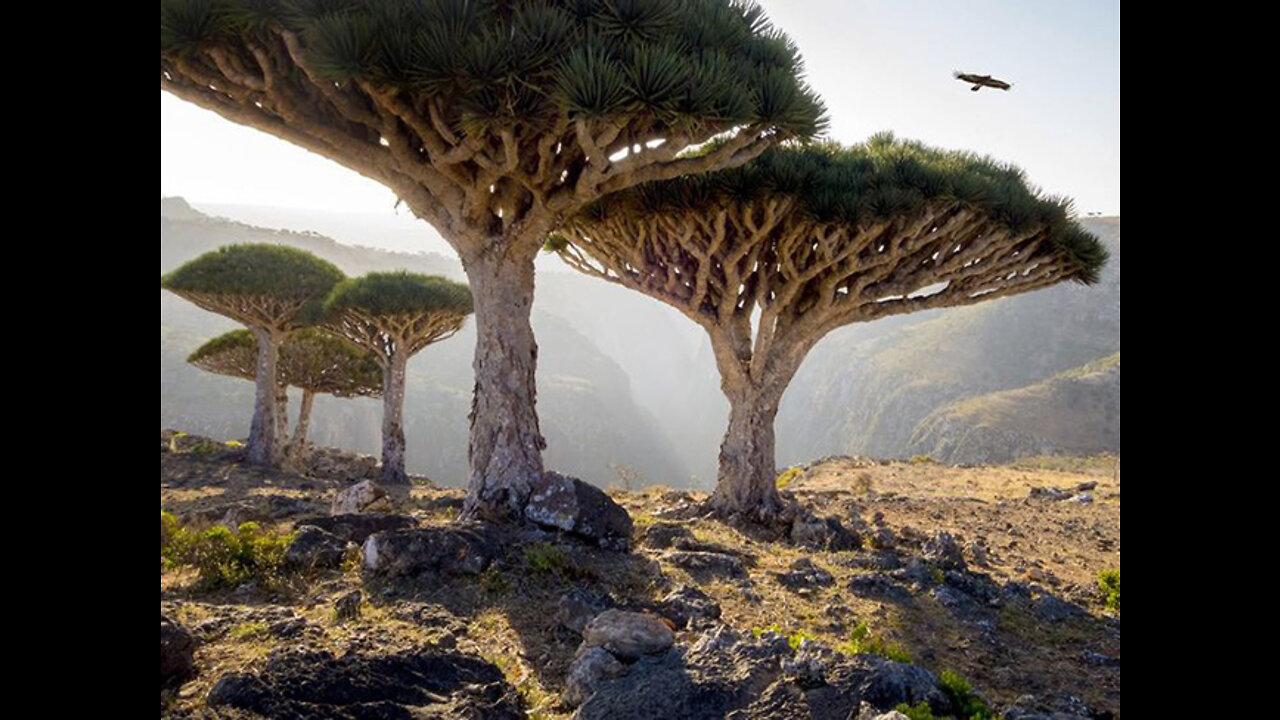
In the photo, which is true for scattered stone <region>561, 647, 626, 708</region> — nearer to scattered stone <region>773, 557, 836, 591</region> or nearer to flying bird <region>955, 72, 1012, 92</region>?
scattered stone <region>773, 557, 836, 591</region>

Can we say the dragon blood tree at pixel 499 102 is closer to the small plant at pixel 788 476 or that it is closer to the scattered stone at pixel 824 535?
the scattered stone at pixel 824 535

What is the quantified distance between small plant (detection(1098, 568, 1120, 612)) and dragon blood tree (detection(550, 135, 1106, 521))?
469 centimetres

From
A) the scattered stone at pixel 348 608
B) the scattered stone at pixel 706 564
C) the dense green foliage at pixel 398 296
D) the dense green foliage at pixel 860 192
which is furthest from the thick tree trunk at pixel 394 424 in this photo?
the scattered stone at pixel 348 608

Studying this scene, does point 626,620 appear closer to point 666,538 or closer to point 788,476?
point 666,538

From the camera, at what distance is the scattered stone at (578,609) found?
15.5 feet

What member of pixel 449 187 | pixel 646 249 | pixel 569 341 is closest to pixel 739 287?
pixel 646 249

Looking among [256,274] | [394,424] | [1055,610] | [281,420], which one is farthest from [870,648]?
[281,420]

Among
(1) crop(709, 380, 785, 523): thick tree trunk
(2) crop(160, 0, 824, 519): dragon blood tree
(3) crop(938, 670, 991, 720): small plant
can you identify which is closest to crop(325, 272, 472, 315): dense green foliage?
(1) crop(709, 380, 785, 523): thick tree trunk

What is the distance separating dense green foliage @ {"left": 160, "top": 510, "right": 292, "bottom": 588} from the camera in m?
5.44

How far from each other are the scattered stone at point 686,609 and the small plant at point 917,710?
1.86 m

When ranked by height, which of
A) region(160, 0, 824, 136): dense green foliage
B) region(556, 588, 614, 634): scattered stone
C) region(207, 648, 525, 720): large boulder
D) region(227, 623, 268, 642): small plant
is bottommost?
region(556, 588, 614, 634): scattered stone

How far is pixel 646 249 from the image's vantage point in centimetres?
Answer: 1159
